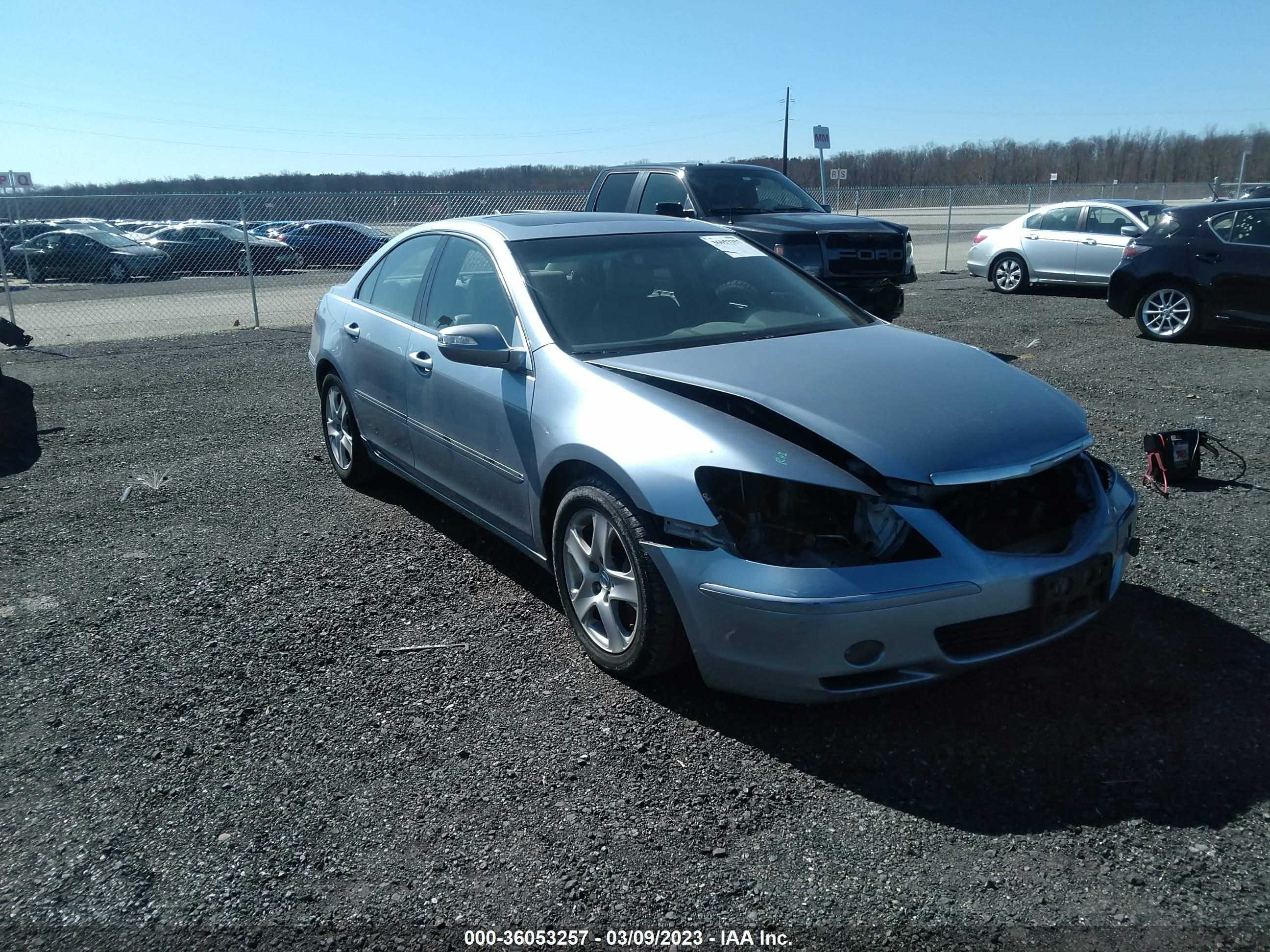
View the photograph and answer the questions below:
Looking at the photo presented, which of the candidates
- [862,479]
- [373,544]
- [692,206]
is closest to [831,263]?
[692,206]

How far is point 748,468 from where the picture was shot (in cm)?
303

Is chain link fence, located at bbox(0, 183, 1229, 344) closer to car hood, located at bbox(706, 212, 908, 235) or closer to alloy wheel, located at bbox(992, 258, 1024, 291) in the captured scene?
alloy wheel, located at bbox(992, 258, 1024, 291)

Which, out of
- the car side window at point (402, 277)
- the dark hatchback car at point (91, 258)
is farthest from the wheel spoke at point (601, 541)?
the dark hatchback car at point (91, 258)

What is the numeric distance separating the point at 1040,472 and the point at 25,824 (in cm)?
332

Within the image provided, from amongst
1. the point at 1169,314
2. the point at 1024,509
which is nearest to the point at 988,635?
the point at 1024,509

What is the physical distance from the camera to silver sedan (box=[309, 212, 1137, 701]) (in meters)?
2.92

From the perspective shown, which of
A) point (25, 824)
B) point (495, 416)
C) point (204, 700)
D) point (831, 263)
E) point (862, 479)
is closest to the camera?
point (25, 824)

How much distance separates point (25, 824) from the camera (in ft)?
9.22

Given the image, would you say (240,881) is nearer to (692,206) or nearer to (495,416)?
(495,416)

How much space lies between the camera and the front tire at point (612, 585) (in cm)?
320

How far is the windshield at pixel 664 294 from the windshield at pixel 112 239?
24088 millimetres

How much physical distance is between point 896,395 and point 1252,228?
8653 mm

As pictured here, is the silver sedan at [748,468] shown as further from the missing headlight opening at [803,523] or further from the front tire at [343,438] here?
the front tire at [343,438]

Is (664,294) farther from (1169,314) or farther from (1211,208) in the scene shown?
(1211,208)
